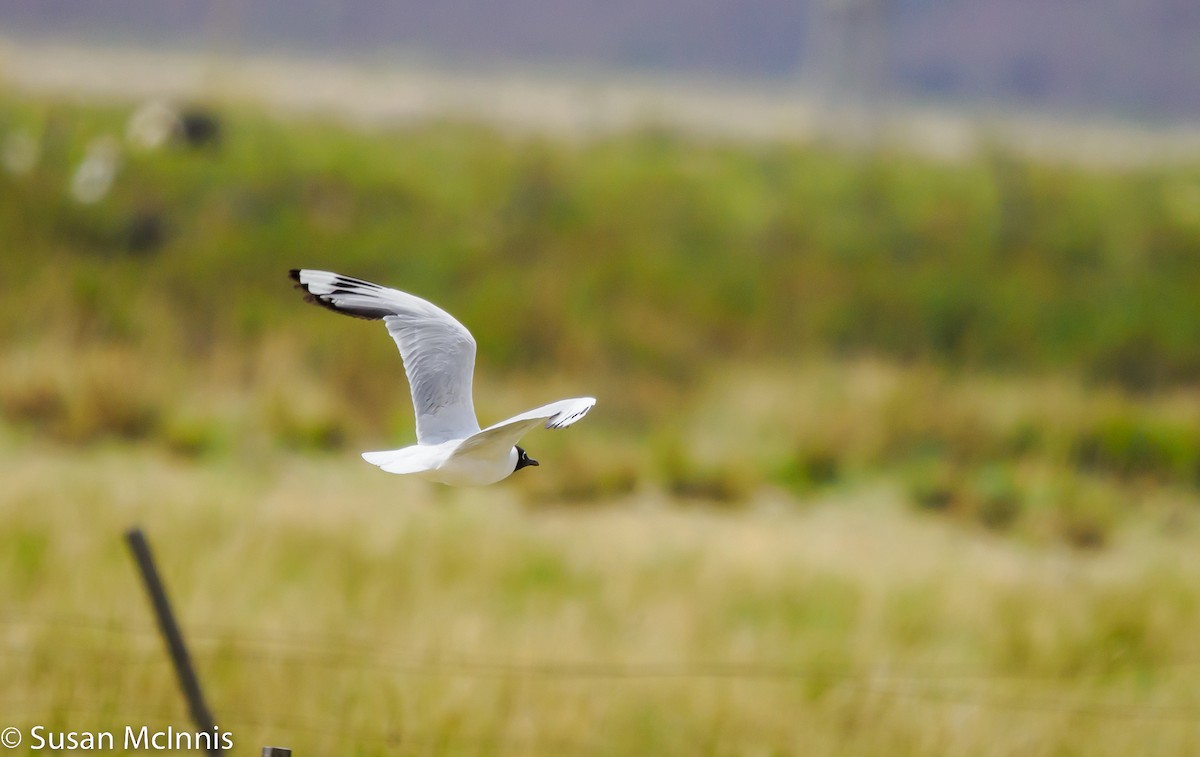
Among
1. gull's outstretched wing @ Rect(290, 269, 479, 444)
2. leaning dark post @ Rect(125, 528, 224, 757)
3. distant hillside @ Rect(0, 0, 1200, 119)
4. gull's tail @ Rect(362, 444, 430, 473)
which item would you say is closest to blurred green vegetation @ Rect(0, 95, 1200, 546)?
leaning dark post @ Rect(125, 528, 224, 757)

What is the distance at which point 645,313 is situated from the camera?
1038 cm

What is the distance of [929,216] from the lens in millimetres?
13820

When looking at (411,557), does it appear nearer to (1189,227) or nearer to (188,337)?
(188,337)

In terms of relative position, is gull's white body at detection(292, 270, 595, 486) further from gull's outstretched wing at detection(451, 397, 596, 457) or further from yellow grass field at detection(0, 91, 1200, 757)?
yellow grass field at detection(0, 91, 1200, 757)

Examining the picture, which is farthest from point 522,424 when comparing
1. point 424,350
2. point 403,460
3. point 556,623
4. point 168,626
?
point 556,623

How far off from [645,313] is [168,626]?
7.68 m

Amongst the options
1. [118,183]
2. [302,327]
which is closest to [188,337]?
[302,327]

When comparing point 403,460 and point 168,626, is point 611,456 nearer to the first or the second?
point 168,626

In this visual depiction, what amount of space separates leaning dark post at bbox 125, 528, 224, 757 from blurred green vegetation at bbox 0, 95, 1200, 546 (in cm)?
490

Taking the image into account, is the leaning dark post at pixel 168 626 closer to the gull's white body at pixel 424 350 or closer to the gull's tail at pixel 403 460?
the gull's white body at pixel 424 350

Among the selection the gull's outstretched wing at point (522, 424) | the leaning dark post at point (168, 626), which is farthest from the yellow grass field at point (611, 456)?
the gull's outstretched wing at point (522, 424)

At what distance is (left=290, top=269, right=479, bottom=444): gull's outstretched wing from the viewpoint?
1968 mm

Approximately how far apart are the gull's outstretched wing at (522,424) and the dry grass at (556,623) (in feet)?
9.12

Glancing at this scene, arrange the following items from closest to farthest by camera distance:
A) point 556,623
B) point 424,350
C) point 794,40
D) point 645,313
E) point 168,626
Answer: point 424,350 < point 168,626 < point 556,623 < point 645,313 < point 794,40
